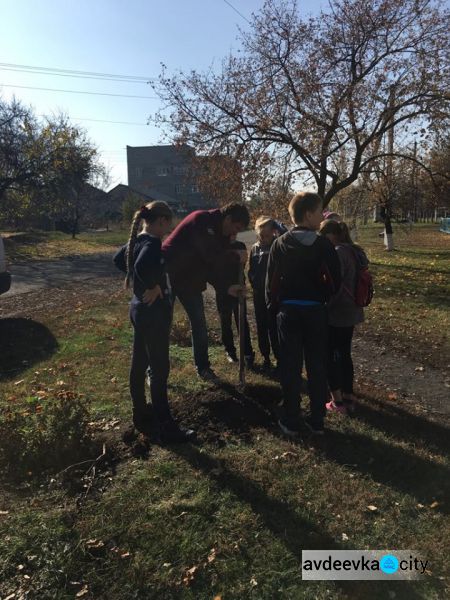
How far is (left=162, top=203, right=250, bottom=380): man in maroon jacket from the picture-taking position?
475cm

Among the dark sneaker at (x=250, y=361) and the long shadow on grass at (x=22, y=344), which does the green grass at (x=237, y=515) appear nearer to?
the dark sneaker at (x=250, y=361)

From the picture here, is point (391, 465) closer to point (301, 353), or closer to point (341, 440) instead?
point (341, 440)

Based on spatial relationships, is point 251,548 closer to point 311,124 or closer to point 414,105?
point 311,124

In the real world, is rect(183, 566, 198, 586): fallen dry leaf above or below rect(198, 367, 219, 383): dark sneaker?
below

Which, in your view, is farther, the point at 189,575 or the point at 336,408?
the point at 336,408

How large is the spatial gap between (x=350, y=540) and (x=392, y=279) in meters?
11.7

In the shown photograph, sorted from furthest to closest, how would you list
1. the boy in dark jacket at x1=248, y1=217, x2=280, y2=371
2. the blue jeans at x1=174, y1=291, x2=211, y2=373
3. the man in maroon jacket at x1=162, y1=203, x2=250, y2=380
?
the boy in dark jacket at x1=248, y1=217, x2=280, y2=371, the blue jeans at x1=174, y1=291, x2=211, y2=373, the man in maroon jacket at x1=162, y1=203, x2=250, y2=380

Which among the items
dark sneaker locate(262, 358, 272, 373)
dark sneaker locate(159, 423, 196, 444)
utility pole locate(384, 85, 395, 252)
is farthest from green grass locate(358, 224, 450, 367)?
dark sneaker locate(159, 423, 196, 444)

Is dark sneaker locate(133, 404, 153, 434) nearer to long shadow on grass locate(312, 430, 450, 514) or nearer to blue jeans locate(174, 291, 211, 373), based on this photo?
blue jeans locate(174, 291, 211, 373)

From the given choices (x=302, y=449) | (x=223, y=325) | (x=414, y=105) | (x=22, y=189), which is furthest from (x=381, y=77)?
(x=22, y=189)

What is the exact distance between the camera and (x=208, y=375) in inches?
209

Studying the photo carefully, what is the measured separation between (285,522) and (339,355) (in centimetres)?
186

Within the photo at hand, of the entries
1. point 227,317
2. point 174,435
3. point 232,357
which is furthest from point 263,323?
point 174,435

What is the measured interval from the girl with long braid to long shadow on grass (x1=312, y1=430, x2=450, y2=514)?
120cm
